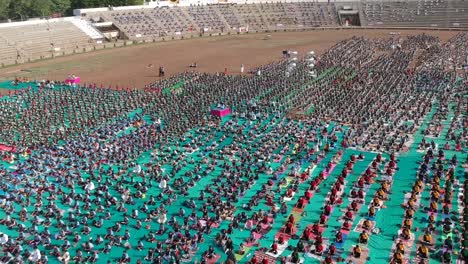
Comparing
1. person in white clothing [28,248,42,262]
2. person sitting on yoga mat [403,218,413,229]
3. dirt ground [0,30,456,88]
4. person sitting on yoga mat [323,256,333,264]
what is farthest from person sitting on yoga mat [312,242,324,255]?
dirt ground [0,30,456,88]

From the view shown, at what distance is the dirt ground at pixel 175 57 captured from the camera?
72125 mm

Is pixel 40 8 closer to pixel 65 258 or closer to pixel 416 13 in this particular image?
pixel 416 13

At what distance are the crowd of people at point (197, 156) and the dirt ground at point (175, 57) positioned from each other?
8466 millimetres

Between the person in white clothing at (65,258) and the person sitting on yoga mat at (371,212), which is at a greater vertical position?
the person sitting on yoga mat at (371,212)

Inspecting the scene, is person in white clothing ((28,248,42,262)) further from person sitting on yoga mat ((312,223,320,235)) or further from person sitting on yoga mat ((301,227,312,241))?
person sitting on yoga mat ((312,223,320,235))

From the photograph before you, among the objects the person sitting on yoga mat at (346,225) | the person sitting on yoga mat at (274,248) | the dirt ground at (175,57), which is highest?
the dirt ground at (175,57)

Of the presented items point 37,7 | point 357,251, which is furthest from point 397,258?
point 37,7

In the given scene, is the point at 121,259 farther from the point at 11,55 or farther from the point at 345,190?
the point at 11,55

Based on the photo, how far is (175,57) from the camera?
282ft

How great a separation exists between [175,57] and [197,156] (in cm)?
5042

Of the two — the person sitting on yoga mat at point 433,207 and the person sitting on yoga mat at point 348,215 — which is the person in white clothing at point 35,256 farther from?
the person sitting on yoga mat at point 433,207

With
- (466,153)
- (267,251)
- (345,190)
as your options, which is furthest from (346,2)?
(267,251)

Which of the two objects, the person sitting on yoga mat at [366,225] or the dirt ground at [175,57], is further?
the dirt ground at [175,57]

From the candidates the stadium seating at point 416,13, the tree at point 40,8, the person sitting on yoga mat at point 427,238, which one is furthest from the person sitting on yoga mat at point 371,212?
the tree at point 40,8
